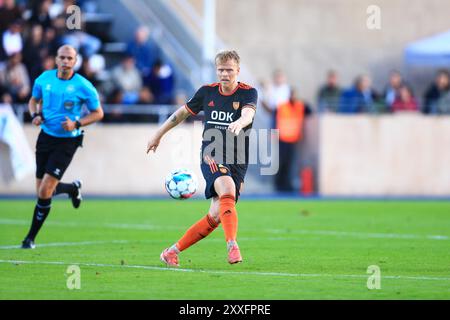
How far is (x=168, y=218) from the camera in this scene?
1777 centimetres

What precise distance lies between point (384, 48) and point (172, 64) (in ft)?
22.5

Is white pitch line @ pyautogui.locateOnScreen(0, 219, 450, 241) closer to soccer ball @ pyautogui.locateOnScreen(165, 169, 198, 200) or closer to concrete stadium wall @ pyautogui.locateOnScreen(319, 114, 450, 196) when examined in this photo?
soccer ball @ pyautogui.locateOnScreen(165, 169, 198, 200)

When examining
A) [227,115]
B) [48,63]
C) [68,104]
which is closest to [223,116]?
[227,115]

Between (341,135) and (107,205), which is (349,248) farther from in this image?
(341,135)

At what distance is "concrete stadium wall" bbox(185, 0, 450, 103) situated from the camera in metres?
28.8

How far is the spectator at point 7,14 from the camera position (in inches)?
947

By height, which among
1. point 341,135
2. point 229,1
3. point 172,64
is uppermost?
point 229,1

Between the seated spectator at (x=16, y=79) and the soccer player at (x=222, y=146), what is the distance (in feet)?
41.8

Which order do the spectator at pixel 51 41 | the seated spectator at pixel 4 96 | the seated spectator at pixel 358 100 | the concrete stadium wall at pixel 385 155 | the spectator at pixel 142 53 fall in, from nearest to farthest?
the seated spectator at pixel 4 96, the spectator at pixel 51 41, the spectator at pixel 142 53, the concrete stadium wall at pixel 385 155, the seated spectator at pixel 358 100

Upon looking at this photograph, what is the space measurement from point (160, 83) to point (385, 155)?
5779 millimetres

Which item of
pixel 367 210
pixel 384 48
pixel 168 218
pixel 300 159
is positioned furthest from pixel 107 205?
pixel 384 48

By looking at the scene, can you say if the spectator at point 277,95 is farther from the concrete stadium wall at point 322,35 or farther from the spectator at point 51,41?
the spectator at point 51,41

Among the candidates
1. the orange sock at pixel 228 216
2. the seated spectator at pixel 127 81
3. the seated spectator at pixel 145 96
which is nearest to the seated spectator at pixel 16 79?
the seated spectator at pixel 127 81

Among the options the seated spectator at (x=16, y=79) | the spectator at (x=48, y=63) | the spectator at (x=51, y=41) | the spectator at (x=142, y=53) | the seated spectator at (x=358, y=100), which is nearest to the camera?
the spectator at (x=48, y=63)
